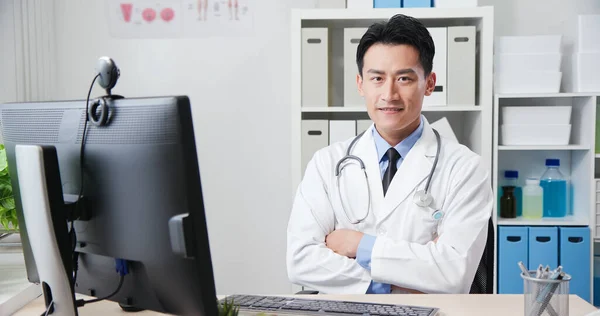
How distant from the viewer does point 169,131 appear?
866 mm

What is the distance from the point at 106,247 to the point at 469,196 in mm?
1039

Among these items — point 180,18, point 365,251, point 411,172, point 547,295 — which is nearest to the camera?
point 547,295

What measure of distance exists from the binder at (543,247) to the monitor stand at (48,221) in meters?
2.16

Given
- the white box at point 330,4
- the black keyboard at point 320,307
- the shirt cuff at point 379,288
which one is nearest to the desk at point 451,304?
the black keyboard at point 320,307

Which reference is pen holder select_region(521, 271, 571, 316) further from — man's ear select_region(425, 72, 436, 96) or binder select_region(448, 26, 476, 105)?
binder select_region(448, 26, 476, 105)

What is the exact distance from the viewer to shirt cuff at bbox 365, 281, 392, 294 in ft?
5.51

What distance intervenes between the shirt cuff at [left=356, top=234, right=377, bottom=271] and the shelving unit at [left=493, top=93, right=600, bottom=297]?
1.25 meters

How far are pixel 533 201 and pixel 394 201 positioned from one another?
1329 mm

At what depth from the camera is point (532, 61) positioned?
270cm

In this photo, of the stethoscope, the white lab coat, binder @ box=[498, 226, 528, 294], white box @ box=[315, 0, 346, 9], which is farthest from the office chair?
white box @ box=[315, 0, 346, 9]

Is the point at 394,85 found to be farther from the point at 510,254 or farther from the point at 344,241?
the point at 510,254

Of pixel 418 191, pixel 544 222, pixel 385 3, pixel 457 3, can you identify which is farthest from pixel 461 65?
pixel 418 191

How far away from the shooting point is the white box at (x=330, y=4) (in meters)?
3.01

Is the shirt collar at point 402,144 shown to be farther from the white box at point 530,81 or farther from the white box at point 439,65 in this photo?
the white box at point 530,81
